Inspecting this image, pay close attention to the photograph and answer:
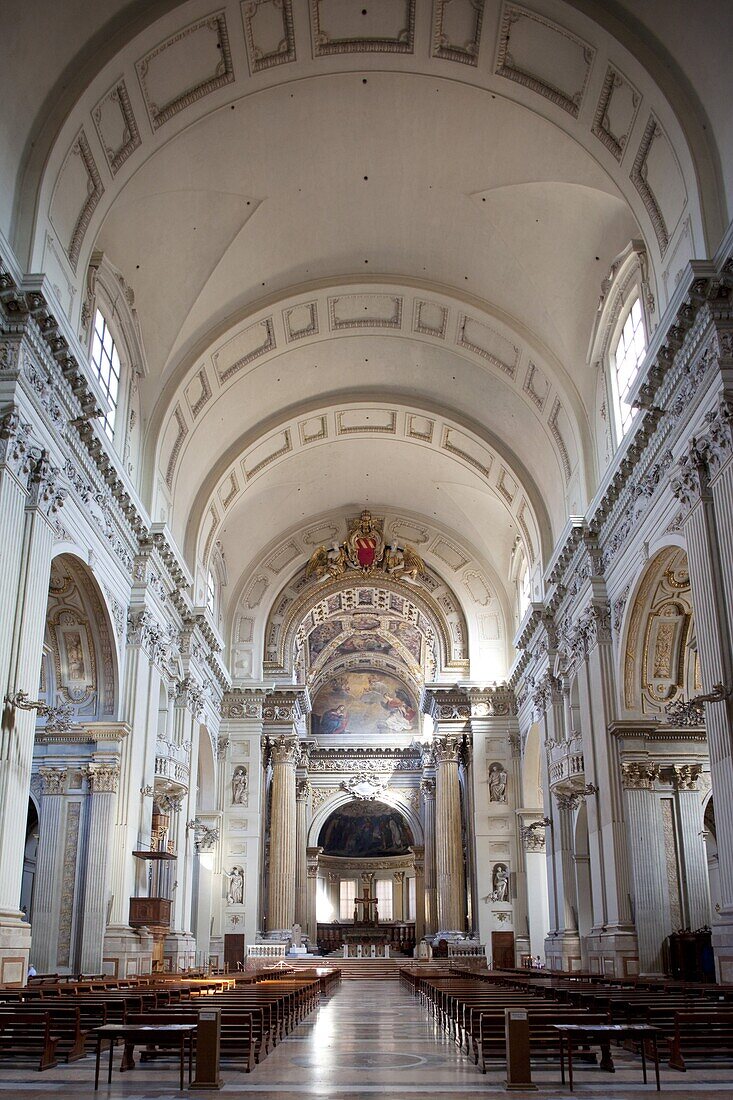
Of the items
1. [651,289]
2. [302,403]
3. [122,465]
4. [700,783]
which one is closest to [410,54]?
[651,289]

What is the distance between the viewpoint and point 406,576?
1486 inches

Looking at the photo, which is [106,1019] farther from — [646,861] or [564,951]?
[564,951]

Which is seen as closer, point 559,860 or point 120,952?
point 120,952

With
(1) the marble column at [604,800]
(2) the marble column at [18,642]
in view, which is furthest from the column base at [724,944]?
(2) the marble column at [18,642]

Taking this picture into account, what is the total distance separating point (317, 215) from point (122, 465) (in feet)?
22.3

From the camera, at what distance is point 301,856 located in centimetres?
4172

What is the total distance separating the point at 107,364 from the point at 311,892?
30.1 metres

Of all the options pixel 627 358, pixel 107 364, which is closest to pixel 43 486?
pixel 107 364

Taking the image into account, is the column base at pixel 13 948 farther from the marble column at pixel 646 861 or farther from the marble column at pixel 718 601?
the marble column at pixel 646 861

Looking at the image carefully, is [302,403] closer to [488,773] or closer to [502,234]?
[502,234]

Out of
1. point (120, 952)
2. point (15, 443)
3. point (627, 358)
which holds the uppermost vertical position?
point (627, 358)

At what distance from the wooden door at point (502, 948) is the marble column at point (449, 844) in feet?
4.78

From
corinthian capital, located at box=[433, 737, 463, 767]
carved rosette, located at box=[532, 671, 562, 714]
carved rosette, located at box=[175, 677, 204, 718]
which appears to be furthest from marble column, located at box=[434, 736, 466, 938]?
carved rosette, located at box=[175, 677, 204, 718]

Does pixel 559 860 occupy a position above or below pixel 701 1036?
above
